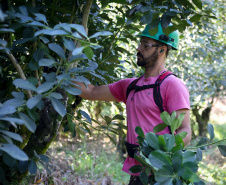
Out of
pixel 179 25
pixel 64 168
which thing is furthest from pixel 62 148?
pixel 179 25

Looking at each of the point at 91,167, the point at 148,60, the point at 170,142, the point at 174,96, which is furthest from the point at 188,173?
the point at 91,167

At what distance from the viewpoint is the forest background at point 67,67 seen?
1.09m

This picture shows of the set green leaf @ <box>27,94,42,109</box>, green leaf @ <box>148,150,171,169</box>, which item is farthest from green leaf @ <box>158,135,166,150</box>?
green leaf @ <box>27,94,42,109</box>

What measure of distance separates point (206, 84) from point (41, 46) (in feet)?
16.4

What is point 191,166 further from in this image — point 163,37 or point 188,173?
point 163,37

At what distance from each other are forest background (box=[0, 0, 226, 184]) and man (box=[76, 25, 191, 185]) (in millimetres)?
94

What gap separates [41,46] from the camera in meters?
1.28

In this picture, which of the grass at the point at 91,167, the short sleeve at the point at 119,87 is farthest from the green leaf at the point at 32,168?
the grass at the point at 91,167

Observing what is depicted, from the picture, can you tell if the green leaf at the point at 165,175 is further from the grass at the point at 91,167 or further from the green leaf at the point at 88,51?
the grass at the point at 91,167

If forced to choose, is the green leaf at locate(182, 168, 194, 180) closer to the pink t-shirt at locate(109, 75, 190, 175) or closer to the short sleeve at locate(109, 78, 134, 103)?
the pink t-shirt at locate(109, 75, 190, 175)

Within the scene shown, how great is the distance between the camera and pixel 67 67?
3.84 feet

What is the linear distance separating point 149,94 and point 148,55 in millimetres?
336

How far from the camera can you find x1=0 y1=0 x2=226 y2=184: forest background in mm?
1091

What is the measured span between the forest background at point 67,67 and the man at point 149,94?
9 cm
